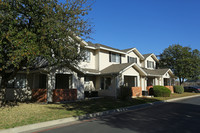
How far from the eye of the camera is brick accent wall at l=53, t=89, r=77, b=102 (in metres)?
14.2

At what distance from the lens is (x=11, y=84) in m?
15.3

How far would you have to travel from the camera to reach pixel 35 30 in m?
9.96

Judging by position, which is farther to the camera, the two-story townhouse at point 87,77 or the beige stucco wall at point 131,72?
the beige stucco wall at point 131,72

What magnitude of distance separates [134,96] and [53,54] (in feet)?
40.5

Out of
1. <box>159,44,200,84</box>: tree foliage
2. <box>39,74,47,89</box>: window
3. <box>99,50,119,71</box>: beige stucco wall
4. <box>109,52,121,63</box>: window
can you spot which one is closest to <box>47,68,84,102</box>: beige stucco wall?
<box>39,74,47,89</box>: window

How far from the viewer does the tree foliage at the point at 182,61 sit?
1121 inches

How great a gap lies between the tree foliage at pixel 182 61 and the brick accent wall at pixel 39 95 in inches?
952

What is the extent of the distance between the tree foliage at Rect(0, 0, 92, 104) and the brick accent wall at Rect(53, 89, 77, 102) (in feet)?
13.1

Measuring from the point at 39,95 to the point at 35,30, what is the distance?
24.1 ft

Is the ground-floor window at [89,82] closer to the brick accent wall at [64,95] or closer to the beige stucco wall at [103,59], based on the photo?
the beige stucco wall at [103,59]

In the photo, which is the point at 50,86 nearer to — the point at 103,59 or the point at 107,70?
the point at 107,70

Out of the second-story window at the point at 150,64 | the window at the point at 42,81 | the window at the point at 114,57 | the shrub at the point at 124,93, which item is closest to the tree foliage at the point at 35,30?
the window at the point at 42,81

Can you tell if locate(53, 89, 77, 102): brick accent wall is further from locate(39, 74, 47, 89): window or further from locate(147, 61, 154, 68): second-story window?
locate(147, 61, 154, 68): second-story window

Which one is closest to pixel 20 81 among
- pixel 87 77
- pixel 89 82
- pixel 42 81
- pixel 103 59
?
pixel 42 81
